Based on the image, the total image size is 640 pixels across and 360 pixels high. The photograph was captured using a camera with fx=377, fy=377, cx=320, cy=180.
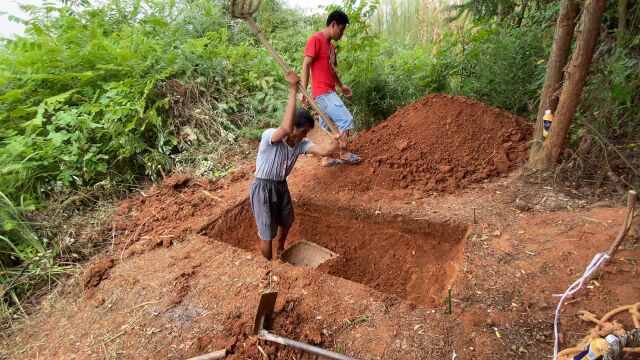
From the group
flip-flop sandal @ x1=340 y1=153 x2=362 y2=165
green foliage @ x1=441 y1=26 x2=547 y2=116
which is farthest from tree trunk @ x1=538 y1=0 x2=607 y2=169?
flip-flop sandal @ x1=340 y1=153 x2=362 y2=165

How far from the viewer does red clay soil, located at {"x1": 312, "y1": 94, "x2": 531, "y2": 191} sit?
3438mm

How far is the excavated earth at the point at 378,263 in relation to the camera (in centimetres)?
200

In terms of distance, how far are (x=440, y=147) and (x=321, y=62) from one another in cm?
143

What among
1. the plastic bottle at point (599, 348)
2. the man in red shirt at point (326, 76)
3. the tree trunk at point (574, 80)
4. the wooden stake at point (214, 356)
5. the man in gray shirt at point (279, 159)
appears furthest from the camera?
the man in red shirt at point (326, 76)

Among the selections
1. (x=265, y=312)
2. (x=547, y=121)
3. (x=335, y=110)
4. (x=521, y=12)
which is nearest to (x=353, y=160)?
(x=335, y=110)

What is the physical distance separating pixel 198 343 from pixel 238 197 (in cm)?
171

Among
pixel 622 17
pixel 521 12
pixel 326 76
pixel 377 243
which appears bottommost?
pixel 377 243

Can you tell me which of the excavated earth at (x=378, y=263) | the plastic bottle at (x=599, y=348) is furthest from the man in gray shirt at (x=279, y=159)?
the plastic bottle at (x=599, y=348)

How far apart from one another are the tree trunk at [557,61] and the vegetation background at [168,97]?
226mm

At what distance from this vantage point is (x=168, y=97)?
14.3 feet

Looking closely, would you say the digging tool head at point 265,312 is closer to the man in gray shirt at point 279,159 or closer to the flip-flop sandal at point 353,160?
the man in gray shirt at point 279,159

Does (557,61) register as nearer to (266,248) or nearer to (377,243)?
(377,243)

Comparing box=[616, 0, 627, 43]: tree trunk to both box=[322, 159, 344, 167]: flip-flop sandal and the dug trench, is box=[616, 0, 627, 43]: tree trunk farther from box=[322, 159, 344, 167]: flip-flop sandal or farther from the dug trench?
box=[322, 159, 344, 167]: flip-flop sandal

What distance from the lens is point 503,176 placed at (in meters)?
3.30
